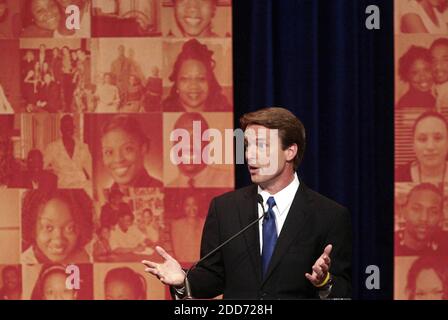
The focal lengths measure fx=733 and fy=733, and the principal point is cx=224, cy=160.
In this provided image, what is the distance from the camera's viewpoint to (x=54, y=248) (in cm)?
310

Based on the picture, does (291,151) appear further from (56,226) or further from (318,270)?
(56,226)

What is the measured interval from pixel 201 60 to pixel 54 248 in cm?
101

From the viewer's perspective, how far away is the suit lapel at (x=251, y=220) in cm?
218

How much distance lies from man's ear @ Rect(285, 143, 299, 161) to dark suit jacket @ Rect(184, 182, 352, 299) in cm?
10

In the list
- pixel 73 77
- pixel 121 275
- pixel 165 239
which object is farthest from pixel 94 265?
pixel 73 77

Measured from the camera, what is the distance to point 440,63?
10.1 ft

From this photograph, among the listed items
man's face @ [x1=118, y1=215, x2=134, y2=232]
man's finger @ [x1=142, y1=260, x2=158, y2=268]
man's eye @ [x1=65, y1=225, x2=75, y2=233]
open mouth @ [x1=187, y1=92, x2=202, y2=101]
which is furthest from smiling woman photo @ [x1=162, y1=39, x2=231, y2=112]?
man's finger @ [x1=142, y1=260, x2=158, y2=268]

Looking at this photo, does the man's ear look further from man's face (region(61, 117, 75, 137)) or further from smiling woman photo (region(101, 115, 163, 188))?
man's face (region(61, 117, 75, 137))

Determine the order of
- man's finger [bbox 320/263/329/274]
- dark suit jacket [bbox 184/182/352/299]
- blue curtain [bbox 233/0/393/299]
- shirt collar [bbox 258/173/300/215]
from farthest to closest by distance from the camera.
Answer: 1. blue curtain [bbox 233/0/393/299]
2. shirt collar [bbox 258/173/300/215]
3. dark suit jacket [bbox 184/182/352/299]
4. man's finger [bbox 320/263/329/274]

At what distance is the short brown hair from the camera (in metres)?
2.25

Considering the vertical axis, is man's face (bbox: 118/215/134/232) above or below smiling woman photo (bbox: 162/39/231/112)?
below
